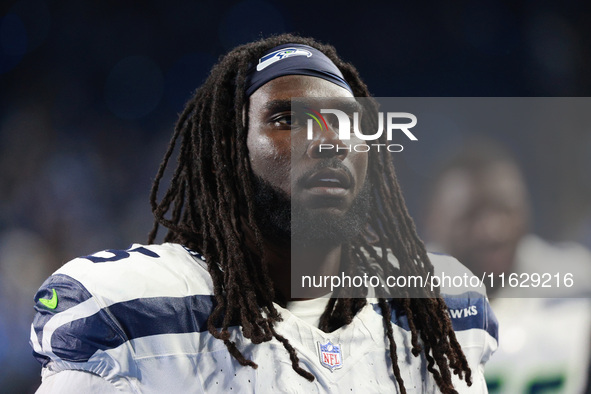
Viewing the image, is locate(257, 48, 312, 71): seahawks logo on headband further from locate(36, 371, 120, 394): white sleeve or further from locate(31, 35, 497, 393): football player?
locate(36, 371, 120, 394): white sleeve

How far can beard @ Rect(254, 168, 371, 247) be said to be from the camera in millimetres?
1304

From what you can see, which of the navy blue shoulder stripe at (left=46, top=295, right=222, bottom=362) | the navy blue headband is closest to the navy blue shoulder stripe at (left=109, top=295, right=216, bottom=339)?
the navy blue shoulder stripe at (left=46, top=295, right=222, bottom=362)

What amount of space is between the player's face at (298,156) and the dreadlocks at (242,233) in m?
0.04

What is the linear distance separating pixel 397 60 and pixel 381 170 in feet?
5.14

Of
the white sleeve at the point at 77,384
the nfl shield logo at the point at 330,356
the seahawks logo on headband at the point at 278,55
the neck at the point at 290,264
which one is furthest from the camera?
the seahawks logo on headband at the point at 278,55

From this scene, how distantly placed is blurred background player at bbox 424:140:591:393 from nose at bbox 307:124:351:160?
1.13m

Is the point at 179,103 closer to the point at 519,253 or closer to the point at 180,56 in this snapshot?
the point at 180,56

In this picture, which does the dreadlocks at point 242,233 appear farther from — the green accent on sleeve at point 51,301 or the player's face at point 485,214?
the player's face at point 485,214

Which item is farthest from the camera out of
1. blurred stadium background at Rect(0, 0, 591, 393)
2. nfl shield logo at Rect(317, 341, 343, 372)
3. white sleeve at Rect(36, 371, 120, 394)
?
blurred stadium background at Rect(0, 0, 591, 393)

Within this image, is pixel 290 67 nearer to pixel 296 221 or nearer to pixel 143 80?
pixel 296 221

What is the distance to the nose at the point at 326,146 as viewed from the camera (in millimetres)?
1323

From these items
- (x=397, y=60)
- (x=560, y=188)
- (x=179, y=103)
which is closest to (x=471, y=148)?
(x=560, y=188)

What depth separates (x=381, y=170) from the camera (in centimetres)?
157

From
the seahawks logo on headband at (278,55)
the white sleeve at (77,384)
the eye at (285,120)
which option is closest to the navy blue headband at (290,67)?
the seahawks logo on headband at (278,55)
